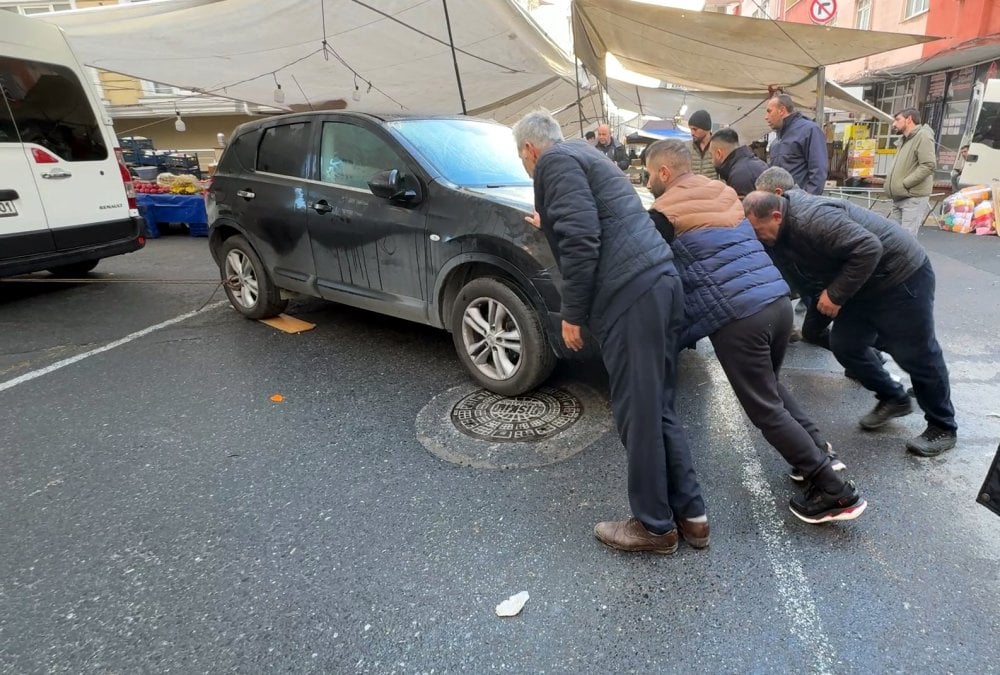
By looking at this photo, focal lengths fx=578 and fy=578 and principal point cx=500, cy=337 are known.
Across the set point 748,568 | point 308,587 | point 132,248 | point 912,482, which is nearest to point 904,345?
point 912,482

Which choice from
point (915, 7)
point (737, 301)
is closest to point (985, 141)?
point (915, 7)

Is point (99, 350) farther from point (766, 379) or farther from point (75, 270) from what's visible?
point (766, 379)

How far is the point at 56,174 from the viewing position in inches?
245

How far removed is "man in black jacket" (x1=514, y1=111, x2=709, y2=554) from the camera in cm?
230

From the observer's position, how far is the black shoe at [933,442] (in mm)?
3160

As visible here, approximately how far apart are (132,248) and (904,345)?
7.85 meters

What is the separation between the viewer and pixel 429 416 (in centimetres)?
377

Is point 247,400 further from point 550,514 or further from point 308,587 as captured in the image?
point 550,514

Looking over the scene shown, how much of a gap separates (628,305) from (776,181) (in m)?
1.74

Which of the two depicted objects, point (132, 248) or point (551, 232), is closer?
point (551, 232)

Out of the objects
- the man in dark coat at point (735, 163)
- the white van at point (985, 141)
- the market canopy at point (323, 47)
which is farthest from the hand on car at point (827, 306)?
the white van at point (985, 141)

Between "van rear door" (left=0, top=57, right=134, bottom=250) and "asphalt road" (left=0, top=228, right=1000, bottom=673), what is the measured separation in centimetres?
287

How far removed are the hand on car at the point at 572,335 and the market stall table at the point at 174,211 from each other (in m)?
10.5

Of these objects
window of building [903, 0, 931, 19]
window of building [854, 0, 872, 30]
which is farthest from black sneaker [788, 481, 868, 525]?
window of building [854, 0, 872, 30]
